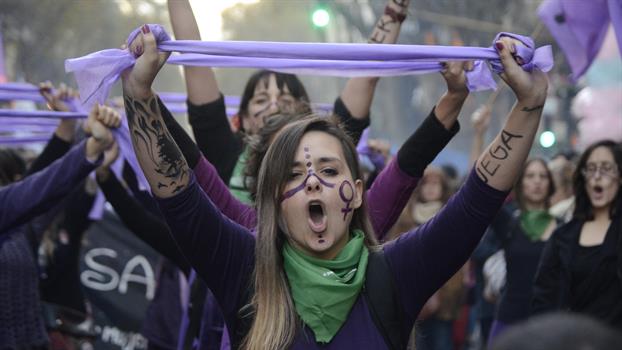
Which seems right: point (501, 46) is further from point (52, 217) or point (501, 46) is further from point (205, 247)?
point (52, 217)

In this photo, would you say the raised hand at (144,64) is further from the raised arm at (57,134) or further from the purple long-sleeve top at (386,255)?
the raised arm at (57,134)

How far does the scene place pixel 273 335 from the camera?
8.63ft

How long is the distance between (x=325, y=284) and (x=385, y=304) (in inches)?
6.8

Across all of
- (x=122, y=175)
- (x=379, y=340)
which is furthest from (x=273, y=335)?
(x=122, y=175)

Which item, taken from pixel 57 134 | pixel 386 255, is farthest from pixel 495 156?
pixel 57 134

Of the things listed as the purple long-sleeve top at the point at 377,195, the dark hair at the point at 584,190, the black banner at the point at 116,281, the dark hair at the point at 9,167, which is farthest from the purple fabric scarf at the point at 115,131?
the black banner at the point at 116,281

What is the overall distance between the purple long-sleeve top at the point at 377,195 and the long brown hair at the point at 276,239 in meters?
0.49

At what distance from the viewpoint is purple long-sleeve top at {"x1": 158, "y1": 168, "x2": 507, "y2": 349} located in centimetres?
270

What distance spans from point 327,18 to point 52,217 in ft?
18.3

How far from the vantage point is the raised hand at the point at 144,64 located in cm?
276

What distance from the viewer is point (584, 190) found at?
5672mm

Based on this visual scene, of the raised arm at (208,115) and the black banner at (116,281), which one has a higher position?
the raised arm at (208,115)

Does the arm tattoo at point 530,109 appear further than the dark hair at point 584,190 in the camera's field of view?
No

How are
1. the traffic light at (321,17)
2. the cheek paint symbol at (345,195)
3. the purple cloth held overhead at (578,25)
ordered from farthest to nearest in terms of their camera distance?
1. the traffic light at (321,17)
2. the purple cloth held overhead at (578,25)
3. the cheek paint symbol at (345,195)
